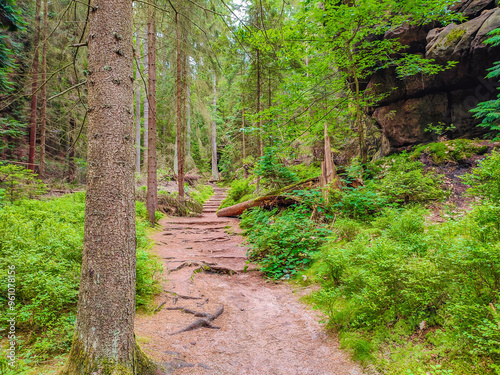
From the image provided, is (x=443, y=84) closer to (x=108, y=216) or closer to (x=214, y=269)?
(x=214, y=269)

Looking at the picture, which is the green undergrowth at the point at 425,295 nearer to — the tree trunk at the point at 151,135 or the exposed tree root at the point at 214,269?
the exposed tree root at the point at 214,269

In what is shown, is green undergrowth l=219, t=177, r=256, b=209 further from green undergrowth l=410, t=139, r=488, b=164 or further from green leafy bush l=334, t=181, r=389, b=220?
green undergrowth l=410, t=139, r=488, b=164

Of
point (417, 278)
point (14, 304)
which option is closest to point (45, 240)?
point (14, 304)

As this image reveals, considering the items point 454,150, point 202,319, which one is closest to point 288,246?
point 202,319

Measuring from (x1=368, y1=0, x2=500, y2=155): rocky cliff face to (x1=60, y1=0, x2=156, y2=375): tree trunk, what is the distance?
9.24 meters

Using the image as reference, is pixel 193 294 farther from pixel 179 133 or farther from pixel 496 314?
pixel 179 133

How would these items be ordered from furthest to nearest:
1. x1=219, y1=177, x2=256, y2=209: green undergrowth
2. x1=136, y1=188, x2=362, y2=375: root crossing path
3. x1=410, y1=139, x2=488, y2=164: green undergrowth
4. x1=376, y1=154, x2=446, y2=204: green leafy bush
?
x1=219, y1=177, x2=256, y2=209: green undergrowth < x1=410, y1=139, x2=488, y2=164: green undergrowth < x1=376, y1=154, x2=446, y2=204: green leafy bush < x1=136, y1=188, x2=362, y2=375: root crossing path

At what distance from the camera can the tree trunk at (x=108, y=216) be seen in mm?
2102

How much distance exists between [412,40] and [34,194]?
602 inches

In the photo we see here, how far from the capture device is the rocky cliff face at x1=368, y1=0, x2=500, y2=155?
795 cm

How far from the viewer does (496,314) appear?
1.81 m

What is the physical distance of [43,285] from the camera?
2.91 m

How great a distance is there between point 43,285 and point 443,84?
12.4 meters

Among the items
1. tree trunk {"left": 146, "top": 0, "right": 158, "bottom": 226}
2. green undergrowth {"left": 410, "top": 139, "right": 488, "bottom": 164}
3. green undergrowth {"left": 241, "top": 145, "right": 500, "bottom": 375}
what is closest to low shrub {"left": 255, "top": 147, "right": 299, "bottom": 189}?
tree trunk {"left": 146, "top": 0, "right": 158, "bottom": 226}
